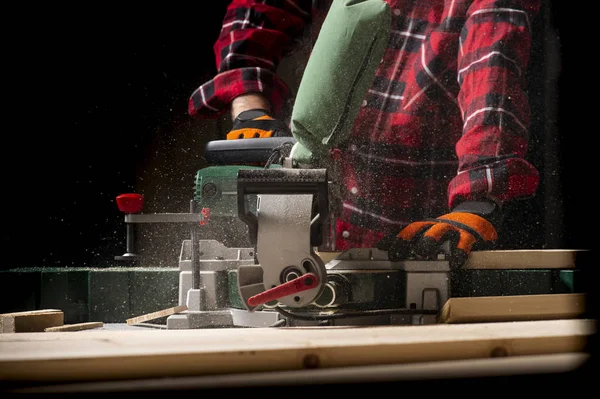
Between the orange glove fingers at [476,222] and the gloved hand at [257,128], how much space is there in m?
0.37

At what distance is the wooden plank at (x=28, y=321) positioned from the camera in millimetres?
917

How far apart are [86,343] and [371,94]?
3.45 feet

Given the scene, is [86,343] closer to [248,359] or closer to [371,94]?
[248,359]

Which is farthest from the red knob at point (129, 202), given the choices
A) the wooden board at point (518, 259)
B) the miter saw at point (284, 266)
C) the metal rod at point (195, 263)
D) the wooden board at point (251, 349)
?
the wooden board at point (251, 349)

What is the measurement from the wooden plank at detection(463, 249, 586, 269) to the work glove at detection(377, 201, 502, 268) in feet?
0.06

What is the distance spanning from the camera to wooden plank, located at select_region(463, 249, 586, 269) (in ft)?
3.21

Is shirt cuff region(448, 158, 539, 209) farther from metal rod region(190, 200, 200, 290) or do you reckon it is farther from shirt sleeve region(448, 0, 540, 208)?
metal rod region(190, 200, 200, 290)

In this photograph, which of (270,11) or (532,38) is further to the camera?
(270,11)

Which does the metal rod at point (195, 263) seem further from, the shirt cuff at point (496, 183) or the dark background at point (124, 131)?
the shirt cuff at point (496, 183)

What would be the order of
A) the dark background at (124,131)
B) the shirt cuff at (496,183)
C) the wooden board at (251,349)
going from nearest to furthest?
the wooden board at (251,349)
the shirt cuff at (496,183)
the dark background at (124,131)

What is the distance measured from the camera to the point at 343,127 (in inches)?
36.5

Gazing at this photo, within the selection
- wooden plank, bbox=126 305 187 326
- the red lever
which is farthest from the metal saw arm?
wooden plank, bbox=126 305 187 326

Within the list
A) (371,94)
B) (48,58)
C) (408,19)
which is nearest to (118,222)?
(48,58)

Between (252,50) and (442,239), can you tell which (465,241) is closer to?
(442,239)
